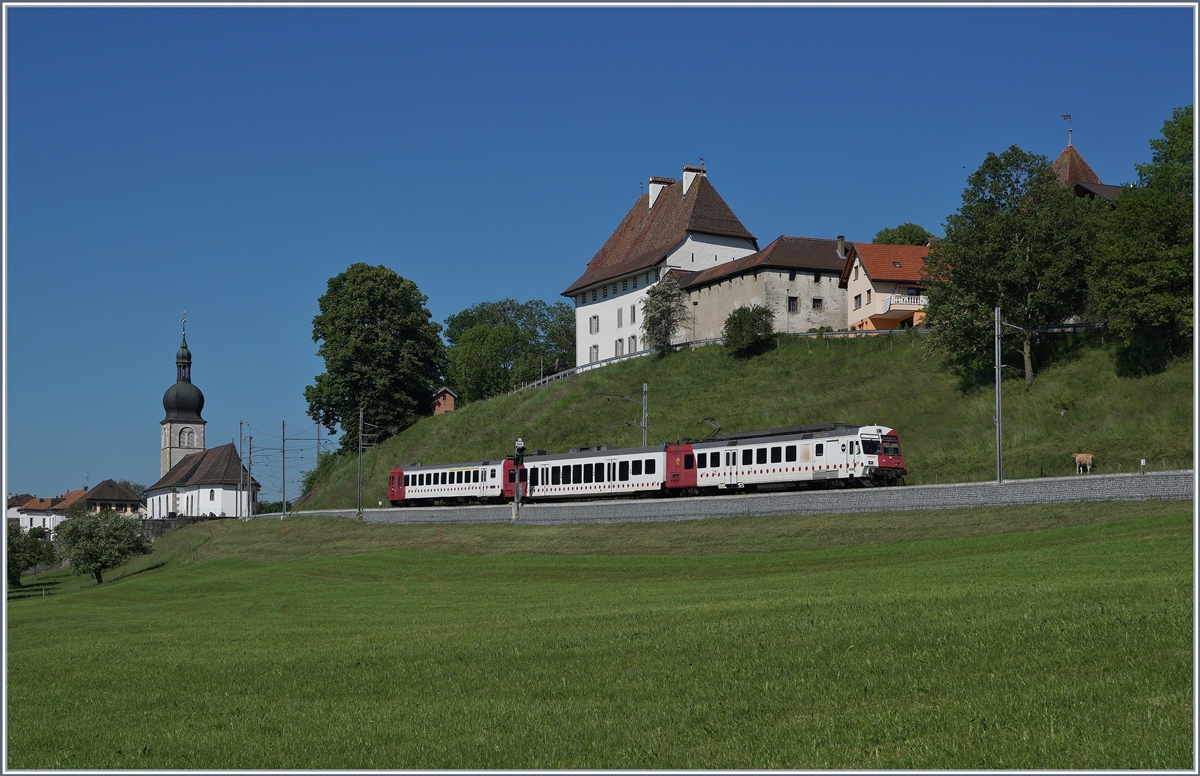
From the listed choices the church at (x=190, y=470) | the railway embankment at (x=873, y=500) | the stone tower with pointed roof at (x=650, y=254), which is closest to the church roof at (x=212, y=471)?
the church at (x=190, y=470)

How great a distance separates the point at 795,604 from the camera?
19.7 m

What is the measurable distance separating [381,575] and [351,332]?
54.4m

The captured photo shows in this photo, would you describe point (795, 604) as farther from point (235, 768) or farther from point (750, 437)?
point (750, 437)

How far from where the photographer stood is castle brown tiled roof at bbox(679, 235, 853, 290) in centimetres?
8062

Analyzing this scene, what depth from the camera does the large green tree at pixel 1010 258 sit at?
55.0m

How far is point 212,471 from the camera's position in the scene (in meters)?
121

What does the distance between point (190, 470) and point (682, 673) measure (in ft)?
403

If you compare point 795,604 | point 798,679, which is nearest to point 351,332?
point 795,604

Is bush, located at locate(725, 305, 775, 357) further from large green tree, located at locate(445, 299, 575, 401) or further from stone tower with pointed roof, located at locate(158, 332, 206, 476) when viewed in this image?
stone tower with pointed roof, located at locate(158, 332, 206, 476)

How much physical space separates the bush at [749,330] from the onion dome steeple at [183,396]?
8978cm

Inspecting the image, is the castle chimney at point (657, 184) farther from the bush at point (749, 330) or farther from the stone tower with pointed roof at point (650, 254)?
the bush at point (749, 330)

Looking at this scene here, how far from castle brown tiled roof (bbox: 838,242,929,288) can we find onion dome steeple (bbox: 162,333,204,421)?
93.6m

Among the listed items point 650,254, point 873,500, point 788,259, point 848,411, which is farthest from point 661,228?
point 873,500

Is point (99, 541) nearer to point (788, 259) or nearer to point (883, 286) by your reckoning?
point (788, 259)
